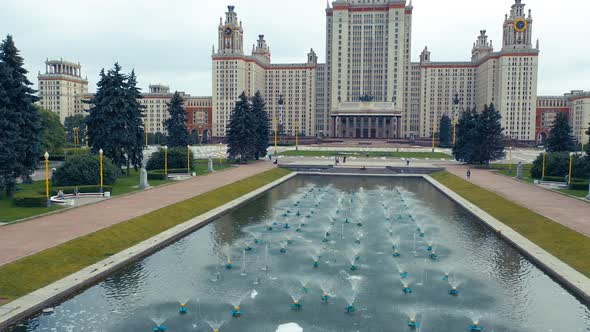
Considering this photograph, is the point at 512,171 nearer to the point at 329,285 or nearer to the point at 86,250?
the point at 329,285

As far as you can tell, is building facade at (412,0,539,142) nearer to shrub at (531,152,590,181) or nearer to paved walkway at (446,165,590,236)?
shrub at (531,152,590,181)

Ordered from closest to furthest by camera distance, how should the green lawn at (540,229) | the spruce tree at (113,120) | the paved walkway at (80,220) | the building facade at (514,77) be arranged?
the paved walkway at (80,220), the green lawn at (540,229), the spruce tree at (113,120), the building facade at (514,77)

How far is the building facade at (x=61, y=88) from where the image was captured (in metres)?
177

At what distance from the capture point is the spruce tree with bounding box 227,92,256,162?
75.5 m

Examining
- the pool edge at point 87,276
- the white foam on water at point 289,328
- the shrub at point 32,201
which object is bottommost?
the white foam on water at point 289,328

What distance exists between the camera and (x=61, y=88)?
177625mm

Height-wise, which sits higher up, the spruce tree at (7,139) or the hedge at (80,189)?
the spruce tree at (7,139)

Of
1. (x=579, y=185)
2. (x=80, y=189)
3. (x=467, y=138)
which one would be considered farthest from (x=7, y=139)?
(x=467, y=138)

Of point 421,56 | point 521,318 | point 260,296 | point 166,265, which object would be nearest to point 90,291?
point 166,265

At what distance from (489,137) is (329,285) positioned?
2274 inches

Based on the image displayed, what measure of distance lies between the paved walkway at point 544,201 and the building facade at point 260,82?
116285 mm

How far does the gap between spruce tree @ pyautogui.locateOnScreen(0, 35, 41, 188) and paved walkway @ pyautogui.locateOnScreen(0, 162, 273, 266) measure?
26.7ft

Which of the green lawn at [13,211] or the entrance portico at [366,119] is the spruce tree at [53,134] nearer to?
the green lawn at [13,211]

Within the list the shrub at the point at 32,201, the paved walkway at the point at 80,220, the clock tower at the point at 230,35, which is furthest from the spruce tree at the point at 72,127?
the shrub at the point at 32,201
